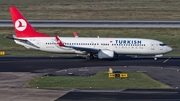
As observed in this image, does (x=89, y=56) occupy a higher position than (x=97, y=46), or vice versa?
(x=97, y=46)

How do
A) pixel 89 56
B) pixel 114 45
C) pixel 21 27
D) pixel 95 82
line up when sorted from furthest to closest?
pixel 21 27 < pixel 89 56 < pixel 114 45 < pixel 95 82

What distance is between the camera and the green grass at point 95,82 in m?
53.8

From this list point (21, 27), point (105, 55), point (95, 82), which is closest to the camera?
point (95, 82)

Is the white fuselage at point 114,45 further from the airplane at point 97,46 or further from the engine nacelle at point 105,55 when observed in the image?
the engine nacelle at point 105,55

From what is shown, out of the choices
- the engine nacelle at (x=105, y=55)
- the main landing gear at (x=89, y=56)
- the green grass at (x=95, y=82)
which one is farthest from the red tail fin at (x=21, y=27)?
the green grass at (x=95, y=82)

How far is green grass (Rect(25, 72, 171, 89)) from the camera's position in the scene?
5384 cm

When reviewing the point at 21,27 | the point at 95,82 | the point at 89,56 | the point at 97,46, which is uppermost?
the point at 21,27

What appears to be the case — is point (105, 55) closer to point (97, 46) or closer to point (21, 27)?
point (97, 46)

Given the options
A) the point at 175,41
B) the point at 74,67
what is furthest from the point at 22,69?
the point at 175,41

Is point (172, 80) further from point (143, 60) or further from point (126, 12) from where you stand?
point (126, 12)

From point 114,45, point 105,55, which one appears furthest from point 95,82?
point 114,45

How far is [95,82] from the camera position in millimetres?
56156

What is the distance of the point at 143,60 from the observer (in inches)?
3007

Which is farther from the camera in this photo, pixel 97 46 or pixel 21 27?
pixel 21 27
